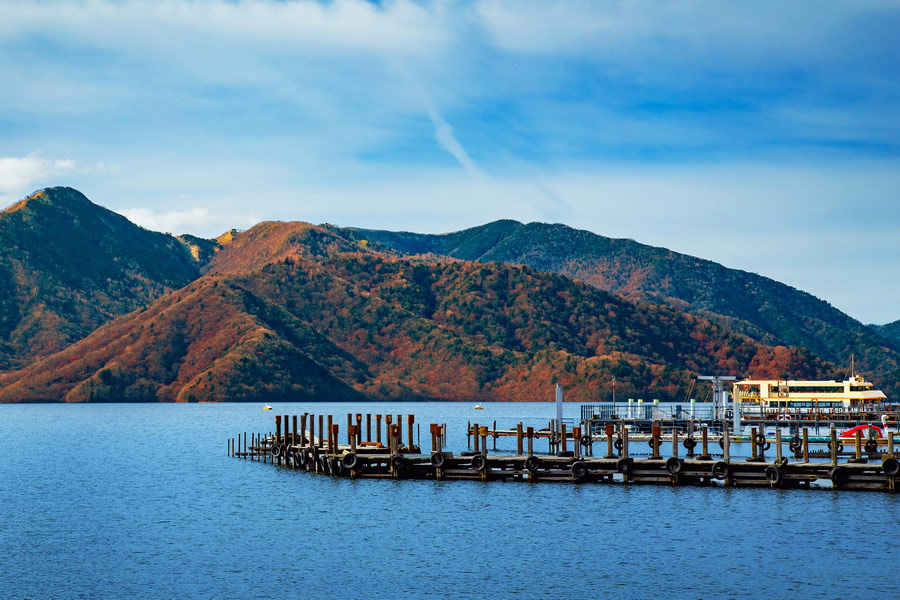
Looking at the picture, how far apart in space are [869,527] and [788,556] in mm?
8138

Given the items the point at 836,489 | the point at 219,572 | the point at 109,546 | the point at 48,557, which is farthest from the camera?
the point at 836,489

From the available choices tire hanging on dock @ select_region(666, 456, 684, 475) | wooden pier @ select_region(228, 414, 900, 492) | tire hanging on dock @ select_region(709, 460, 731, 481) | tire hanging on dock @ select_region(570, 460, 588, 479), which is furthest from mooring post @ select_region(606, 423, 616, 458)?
tire hanging on dock @ select_region(709, 460, 731, 481)

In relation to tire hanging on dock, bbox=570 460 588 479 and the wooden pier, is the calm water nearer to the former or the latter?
the wooden pier

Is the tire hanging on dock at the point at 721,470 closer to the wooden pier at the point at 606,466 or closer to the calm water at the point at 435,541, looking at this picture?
the wooden pier at the point at 606,466

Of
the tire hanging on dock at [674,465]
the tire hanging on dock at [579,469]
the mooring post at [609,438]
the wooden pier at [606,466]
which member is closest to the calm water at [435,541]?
the wooden pier at [606,466]

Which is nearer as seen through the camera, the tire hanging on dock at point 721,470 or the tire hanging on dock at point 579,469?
the tire hanging on dock at point 721,470

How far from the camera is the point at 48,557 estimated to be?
141ft

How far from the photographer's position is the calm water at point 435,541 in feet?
121

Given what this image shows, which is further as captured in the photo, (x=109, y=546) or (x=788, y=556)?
(x=109, y=546)

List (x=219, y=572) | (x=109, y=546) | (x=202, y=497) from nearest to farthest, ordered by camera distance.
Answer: (x=219, y=572) → (x=109, y=546) → (x=202, y=497)

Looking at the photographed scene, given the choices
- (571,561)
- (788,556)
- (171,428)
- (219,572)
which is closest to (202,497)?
(219,572)

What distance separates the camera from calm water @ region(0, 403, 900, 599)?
3681cm

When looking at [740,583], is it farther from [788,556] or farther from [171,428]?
[171,428]

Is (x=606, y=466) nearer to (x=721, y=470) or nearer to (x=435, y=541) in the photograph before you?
(x=721, y=470)
